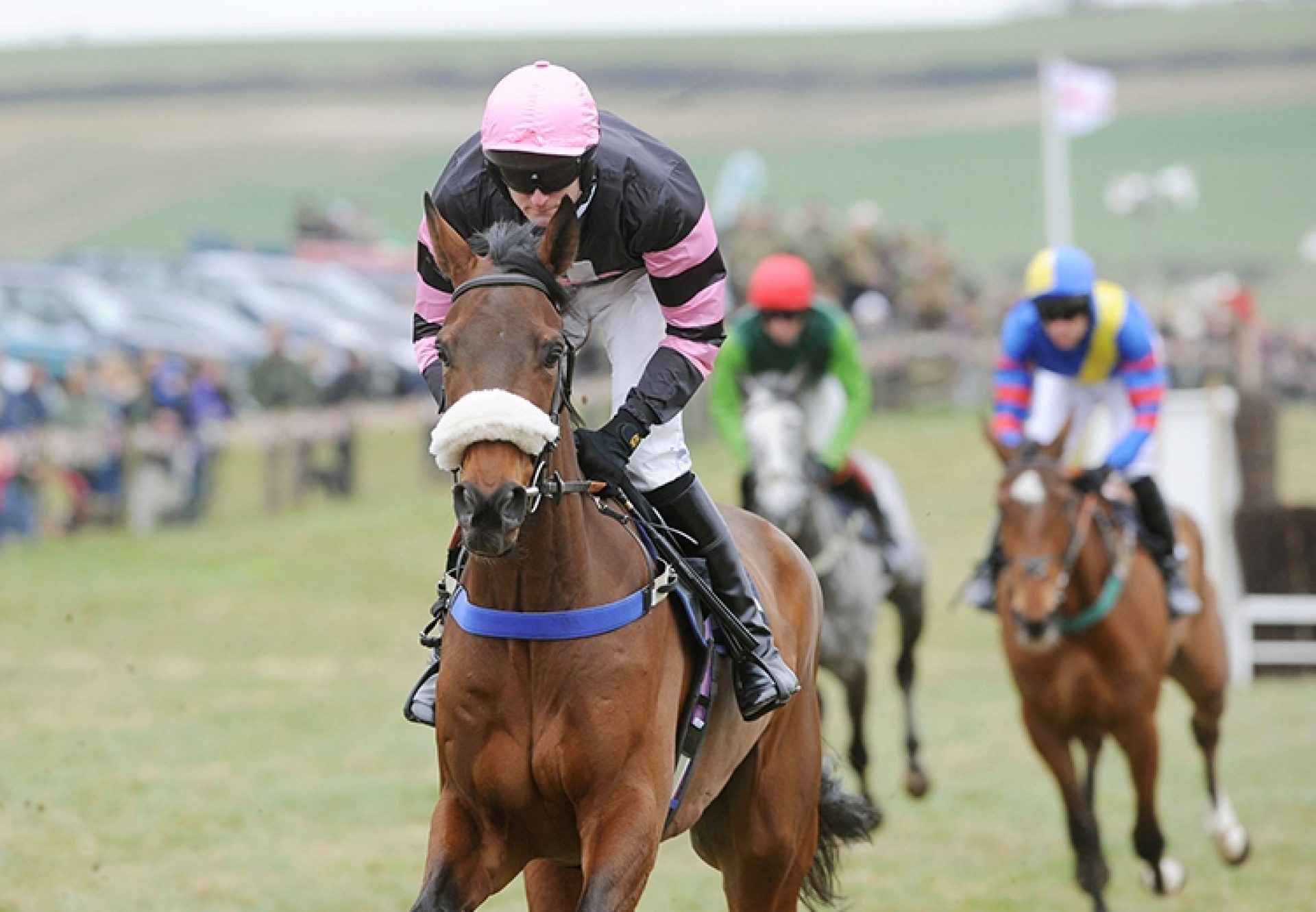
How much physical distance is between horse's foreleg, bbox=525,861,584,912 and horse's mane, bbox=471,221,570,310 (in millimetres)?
1680

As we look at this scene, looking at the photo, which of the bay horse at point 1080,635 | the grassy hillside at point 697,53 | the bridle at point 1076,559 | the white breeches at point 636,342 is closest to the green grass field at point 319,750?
the bay horse at point 1080,635

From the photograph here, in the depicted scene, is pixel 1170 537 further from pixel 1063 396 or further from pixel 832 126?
pixel 832 126

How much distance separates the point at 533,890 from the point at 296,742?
Result: 649cm

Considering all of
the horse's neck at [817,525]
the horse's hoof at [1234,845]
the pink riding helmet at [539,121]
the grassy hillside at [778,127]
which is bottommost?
the horse's hoof at [1234,845]

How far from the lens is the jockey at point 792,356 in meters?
10.1

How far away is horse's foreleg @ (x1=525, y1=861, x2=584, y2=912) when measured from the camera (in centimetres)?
525

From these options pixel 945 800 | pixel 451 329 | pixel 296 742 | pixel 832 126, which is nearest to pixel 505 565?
pixel 451 329

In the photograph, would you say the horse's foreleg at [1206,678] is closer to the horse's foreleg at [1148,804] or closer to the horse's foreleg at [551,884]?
the horse's foreleg at [1148,804]

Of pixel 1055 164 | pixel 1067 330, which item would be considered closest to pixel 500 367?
pixel 1067 330

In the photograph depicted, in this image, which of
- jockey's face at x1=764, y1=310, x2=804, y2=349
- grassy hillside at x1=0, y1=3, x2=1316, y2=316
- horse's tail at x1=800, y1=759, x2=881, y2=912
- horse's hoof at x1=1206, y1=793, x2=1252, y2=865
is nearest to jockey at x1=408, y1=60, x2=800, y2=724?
horse's tail at x1=800, y1=759, x2=881, y2=912

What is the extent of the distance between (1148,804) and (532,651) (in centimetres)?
432

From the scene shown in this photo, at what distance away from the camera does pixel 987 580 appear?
29.0 feet

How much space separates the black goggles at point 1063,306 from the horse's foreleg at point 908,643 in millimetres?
2928

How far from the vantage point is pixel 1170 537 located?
28.8ft
